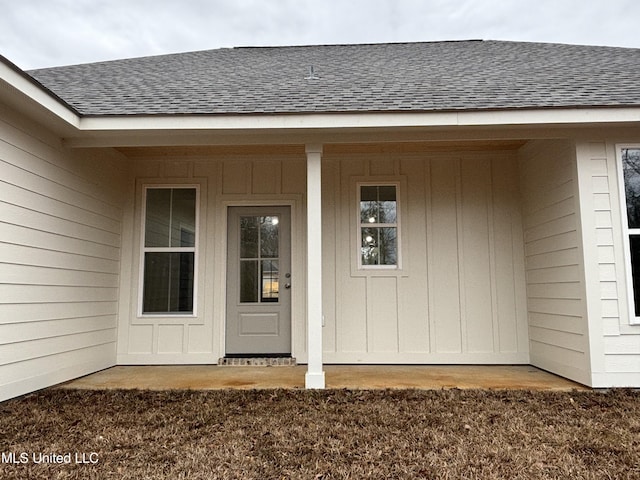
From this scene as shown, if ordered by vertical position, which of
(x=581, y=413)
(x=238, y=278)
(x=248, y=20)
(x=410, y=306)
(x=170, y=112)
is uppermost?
(x=248, y=20)

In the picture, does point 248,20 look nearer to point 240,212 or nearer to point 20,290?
point 240,212

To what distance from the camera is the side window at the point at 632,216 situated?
3645 millimetres

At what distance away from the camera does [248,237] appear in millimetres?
5109

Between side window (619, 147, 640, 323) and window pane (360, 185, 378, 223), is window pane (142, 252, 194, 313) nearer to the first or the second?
window pane (360, 185, 378, 223)

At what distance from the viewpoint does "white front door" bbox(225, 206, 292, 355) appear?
493cm

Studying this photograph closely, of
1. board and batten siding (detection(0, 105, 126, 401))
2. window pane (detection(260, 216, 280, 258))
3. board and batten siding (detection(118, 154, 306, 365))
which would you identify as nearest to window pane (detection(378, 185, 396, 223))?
board and batten siding (detection(118, 154, 306, 365))

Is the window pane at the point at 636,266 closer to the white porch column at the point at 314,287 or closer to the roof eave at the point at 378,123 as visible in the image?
the roof eave at the point at 378,123

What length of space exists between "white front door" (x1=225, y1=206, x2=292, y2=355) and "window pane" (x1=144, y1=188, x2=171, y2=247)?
0.80 m

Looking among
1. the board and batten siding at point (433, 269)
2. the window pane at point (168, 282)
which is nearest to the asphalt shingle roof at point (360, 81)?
the board and batten siding at point (433, 269)

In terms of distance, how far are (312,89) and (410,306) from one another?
2.77m

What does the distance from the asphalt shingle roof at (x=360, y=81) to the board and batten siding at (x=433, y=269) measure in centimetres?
99

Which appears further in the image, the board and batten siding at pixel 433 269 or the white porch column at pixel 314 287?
the board and batten siding at pixel 433 269

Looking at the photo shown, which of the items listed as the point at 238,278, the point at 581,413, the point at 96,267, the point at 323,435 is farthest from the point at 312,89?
the point at 581,413

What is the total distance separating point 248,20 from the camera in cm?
2020
